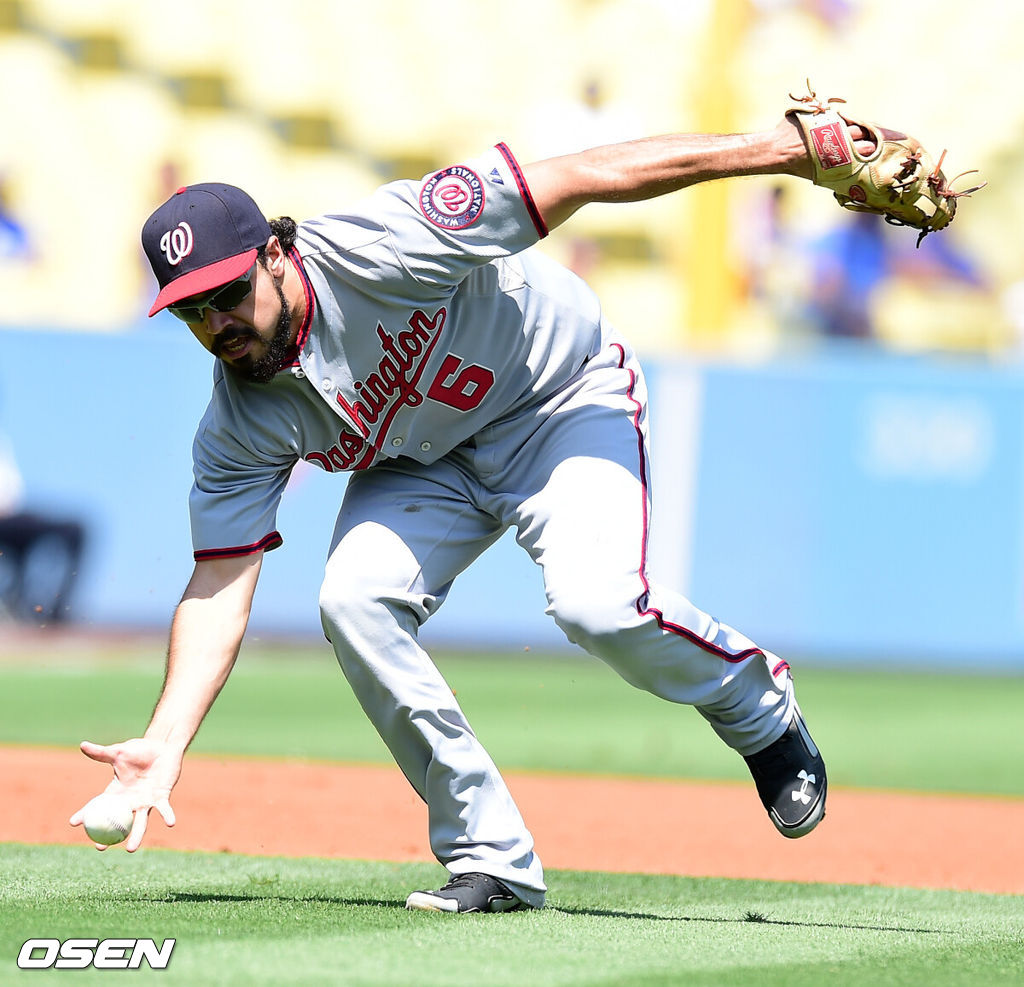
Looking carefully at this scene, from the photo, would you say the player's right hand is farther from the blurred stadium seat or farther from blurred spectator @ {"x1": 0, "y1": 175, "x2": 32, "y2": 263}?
blurred spectator @ {"x1": 0, "y1": 175, "x2": 32, "y2": 263}

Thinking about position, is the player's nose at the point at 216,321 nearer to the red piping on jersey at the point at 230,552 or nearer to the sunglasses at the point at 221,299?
the sunglasses at the point at 221,299

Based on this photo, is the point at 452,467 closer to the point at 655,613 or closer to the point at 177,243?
the point at 655,613

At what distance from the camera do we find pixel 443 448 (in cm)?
429

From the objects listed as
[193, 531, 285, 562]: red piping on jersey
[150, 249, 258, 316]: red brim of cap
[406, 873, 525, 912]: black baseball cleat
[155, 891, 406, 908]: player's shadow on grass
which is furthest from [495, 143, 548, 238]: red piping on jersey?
[155, 891, 406, 908]: player's shadow on grass

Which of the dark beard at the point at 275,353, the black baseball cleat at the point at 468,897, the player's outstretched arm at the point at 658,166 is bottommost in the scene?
the black baseball cleat at the point at 468,897

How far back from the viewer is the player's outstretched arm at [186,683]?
3.56m

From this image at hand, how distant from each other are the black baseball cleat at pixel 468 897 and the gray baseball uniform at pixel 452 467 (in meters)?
0.03

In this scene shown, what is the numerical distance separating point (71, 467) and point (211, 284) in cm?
824

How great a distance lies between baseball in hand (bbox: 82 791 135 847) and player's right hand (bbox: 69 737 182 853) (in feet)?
0.06

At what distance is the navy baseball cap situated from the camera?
146 inches

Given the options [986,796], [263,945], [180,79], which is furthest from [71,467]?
[263,945]

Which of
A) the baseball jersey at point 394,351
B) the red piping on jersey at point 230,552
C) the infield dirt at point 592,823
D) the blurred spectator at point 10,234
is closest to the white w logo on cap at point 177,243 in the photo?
the baseball jersey at point 394,351

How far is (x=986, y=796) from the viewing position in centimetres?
702

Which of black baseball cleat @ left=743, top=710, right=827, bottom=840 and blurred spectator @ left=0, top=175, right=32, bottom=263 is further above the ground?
blurred spectator @ left=0, top=175, right=32, bottom=263
